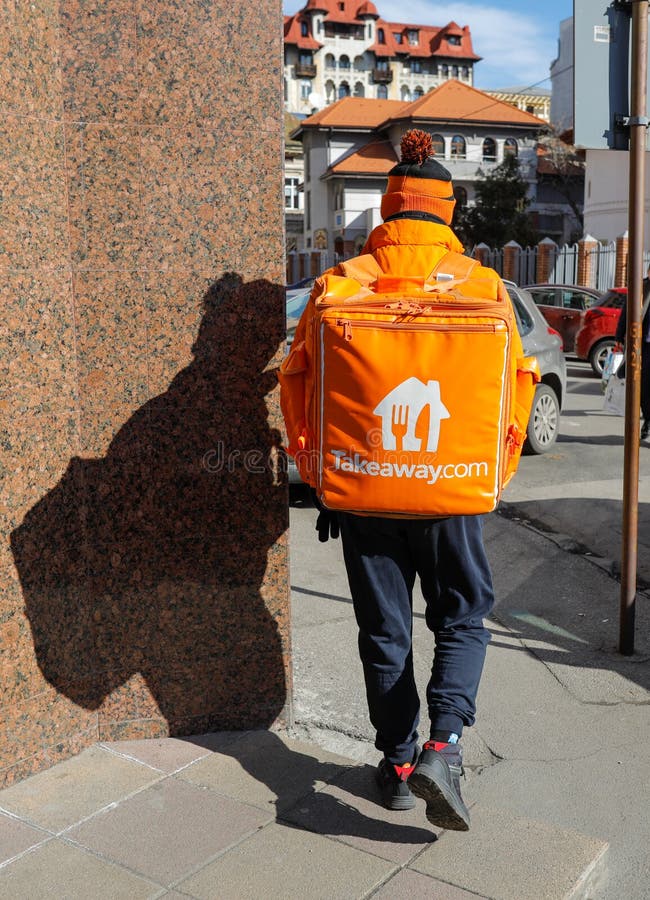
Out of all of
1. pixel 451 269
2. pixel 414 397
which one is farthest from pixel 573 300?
pixel 414 397

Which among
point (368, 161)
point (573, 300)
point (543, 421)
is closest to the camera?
point (543, 421)

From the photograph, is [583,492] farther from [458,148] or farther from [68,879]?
[458,148]

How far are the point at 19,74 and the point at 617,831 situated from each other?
3.00 meters

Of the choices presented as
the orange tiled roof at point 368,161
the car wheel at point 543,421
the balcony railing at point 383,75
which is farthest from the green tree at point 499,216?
the balcony railing at point 383,75

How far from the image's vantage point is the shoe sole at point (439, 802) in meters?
2.71

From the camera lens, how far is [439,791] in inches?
107

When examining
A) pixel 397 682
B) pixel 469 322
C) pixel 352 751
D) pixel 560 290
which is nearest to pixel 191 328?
pixel 469 322

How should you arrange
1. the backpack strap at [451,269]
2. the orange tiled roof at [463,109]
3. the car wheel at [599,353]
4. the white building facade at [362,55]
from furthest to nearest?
the white building facade at [362,55] < the orange tiled roof at [463,109] < the car wheel at [599,353] < the backpack strap at [451,269]

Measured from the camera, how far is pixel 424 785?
2.72 metres

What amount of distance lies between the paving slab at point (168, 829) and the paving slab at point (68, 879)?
44mm

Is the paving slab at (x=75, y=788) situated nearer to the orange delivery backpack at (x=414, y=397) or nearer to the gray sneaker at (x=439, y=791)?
the gray sneaker at (x=439, y=791)

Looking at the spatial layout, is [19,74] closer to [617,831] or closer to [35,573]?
[35,573]

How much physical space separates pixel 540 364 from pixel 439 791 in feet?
25.6

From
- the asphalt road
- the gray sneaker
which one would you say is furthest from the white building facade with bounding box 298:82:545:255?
the gray sneaker
